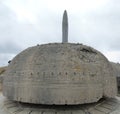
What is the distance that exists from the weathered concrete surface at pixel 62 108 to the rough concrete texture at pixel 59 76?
529mm

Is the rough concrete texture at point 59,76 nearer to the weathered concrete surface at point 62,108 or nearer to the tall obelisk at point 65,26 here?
the weathered concrete surface at point 62,108

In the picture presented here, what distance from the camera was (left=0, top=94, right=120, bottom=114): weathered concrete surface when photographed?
28.5 feet

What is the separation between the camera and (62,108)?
28.7 ft

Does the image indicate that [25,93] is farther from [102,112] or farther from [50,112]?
[102,112]

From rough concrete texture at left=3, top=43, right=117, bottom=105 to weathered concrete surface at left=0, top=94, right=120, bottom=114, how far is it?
1.73ft

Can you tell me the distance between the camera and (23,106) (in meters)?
9.32

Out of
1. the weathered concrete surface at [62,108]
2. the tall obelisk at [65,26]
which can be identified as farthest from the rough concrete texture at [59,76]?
the tall obelisk at [65,26]

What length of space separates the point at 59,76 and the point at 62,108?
4.14 ft

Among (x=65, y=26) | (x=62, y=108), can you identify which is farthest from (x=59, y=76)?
(x=65, y=26)

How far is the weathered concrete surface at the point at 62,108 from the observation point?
870 cm

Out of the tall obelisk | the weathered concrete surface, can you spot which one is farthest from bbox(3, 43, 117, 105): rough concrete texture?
the tall obelisk

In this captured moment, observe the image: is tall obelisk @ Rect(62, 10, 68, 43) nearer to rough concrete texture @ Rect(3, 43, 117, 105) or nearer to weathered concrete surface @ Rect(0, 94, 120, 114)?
rough concrete texture @ Rect(3, 43, 117, 105)

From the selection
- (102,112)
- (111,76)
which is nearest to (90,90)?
(102,112)

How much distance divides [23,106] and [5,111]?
818mm
